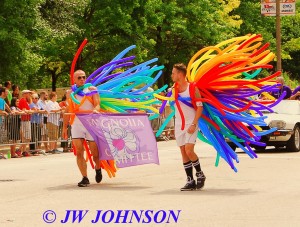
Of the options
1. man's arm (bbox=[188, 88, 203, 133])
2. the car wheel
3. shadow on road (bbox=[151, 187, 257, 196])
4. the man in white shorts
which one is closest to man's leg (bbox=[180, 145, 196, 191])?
the man in white shorts

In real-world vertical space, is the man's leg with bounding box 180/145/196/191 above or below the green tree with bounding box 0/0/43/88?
below

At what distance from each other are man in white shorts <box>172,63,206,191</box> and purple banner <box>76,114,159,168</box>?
126 cm

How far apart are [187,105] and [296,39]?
52.4 meters

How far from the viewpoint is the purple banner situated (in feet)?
50.9

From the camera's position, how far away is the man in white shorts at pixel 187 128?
1418cm

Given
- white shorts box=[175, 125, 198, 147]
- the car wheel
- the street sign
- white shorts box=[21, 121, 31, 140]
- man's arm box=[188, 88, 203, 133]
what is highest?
the street sign

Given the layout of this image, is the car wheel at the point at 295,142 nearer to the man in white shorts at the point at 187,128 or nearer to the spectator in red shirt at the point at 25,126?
the spectator in red shirt at the point at 25,126

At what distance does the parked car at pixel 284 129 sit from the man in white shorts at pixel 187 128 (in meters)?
8.78

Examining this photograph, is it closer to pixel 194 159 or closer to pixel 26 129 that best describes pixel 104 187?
pixel 194 159

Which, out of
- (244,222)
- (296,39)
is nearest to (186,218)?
(244,222)

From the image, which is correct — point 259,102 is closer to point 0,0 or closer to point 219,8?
point 0,0

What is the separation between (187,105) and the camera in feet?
47.1

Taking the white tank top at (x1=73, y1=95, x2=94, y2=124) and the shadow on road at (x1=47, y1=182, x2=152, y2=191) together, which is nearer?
the shadow on road at (x1=47, y1=182, x2=152, y2=191)

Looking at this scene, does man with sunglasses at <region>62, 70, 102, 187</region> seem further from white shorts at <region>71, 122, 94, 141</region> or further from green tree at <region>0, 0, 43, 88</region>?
green tree at <region>0, 0, 43, 88</region>
